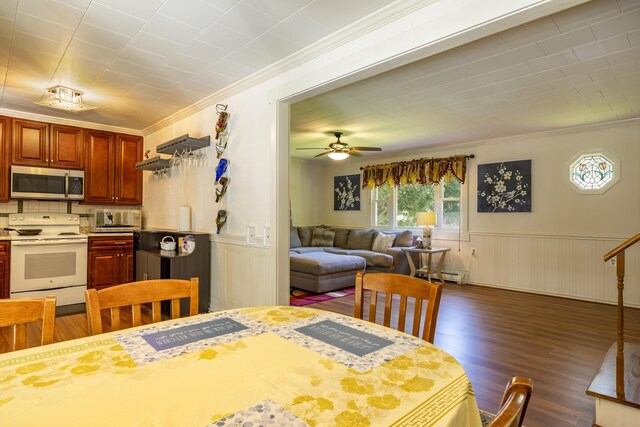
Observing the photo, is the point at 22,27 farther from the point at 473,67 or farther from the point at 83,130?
the point at 473,67

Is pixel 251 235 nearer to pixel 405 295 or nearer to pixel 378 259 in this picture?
pixel 405 295

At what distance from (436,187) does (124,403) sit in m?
6.49

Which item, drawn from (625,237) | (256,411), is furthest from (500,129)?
(256,411)

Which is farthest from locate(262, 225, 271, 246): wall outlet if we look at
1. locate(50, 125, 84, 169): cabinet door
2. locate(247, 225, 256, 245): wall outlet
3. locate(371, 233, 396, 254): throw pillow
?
locate(371, 233, 396, 254): throw pillow

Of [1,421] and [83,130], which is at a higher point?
[83,130]

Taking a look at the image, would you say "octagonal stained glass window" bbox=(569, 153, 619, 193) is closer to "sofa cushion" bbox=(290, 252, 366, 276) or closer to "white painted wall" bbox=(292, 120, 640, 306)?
"white painted wall" bbox=(292, 120, 640, 306)

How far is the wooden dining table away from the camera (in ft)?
2.56

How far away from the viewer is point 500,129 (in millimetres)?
5254

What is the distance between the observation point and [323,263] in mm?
5305

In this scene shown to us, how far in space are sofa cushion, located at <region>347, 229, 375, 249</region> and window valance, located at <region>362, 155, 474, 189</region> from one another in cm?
98

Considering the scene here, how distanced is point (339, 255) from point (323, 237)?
1654 mm

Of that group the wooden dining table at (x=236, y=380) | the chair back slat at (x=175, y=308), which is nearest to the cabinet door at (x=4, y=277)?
the chair back slat at (x=175, y=308)

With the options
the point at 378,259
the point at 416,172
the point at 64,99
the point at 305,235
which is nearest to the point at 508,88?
the point at 416,172

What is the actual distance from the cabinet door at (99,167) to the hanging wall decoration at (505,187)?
223 inches
